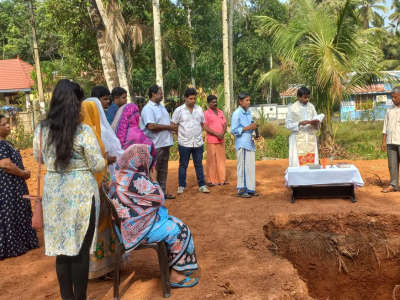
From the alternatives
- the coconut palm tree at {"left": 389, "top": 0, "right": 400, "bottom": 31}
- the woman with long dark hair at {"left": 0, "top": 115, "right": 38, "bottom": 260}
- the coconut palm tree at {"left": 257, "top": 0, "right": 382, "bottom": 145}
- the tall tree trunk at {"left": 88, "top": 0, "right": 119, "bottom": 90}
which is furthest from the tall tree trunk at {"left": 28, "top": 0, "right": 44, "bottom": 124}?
the coconut palm tree at {"left": 389, "top": 0, "right": 400, "bottom": 31}

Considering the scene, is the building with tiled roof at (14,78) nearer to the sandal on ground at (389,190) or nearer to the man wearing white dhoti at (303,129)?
the man wearing white dhoti at (303,129)

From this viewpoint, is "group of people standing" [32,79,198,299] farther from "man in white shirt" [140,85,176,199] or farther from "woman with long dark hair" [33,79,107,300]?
"man in white shirt" [140,85,176,199]

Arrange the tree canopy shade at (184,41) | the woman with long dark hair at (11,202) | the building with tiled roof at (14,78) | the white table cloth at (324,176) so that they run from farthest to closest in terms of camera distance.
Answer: the building with tiled roof at (14,78) < the tree canopy shade at (184,41) < the white table cloth at (324,176) < the woman with long dark hair at (11,202)

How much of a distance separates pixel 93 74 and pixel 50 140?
1374 centimetres

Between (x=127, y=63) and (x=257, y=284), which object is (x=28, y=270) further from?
(x=127, y=63)

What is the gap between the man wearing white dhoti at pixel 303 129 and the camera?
6.48m

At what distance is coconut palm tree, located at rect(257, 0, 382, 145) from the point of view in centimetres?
897

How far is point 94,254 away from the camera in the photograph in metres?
3.58

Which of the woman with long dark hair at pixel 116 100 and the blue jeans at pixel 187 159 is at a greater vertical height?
the woman with long dark hair at pixel 116 100

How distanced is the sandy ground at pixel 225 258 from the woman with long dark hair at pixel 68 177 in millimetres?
888

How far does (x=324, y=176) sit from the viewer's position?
5957 mm

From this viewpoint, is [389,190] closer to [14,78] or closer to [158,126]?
[158,126]

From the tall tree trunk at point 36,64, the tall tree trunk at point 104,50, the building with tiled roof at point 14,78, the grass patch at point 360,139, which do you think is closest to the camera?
the grass patch at point 360,139

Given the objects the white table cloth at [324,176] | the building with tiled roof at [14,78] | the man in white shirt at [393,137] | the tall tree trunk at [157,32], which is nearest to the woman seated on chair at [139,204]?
the white table cloth at [324,176]
